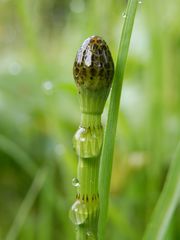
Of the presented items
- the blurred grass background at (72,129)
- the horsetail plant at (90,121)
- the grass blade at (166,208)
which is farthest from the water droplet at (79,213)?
the blurred grass background at (72,129)

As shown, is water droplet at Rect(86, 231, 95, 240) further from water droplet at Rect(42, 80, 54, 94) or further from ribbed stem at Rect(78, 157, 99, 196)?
water droplet at Rect(42, 80, 54, 94)

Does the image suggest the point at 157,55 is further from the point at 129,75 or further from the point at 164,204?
the point at 164,204

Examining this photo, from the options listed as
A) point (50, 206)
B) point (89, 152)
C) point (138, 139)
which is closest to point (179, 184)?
point (89, 152)

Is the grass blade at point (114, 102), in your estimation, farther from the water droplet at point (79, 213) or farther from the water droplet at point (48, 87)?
the water droplet at point (48, 87)

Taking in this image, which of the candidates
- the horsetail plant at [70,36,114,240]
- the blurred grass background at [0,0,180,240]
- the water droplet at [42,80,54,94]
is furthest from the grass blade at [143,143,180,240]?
the water droplet at [42,80,54,94]

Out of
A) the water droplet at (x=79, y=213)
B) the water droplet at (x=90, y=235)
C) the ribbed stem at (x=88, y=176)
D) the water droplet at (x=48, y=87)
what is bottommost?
the water droplet at (x=90, y=235)

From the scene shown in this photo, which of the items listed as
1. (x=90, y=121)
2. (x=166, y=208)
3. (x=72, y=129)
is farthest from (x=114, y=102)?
(x=72, y=129)

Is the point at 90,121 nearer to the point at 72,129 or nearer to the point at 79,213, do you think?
the point at 79,213
